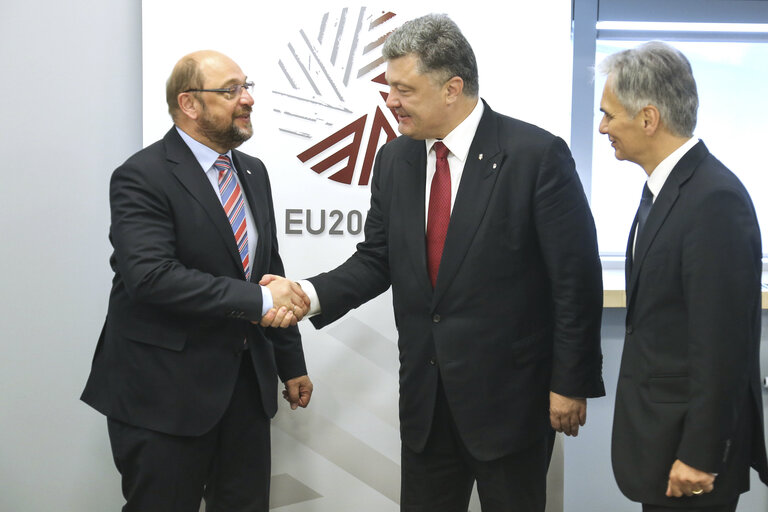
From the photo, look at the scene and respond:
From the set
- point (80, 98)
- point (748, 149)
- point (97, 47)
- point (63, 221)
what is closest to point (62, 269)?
point (63, 221)

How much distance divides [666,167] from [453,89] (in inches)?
26.7

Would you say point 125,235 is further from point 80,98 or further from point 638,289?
point 638,289

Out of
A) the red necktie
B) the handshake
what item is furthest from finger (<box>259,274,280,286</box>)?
the red necktie

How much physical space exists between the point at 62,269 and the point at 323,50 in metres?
1.29

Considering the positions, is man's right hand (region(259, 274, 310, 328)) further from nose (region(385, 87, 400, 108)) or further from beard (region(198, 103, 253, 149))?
nose (region(385, 87, 400, 108))

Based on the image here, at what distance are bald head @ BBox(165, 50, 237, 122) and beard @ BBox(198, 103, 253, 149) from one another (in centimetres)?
9

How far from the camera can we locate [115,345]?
2324 mm

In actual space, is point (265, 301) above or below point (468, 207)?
below

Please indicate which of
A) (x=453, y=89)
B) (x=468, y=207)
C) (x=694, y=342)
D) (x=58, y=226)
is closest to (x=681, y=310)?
(x=694, y=342)

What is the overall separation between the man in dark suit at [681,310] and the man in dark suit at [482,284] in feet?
0.71

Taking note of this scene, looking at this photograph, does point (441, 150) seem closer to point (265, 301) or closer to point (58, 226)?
point (265, 301)

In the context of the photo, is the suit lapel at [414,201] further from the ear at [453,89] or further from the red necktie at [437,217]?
the ear at [453,89]

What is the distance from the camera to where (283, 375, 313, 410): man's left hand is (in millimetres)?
2715

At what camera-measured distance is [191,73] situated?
2432 mm
